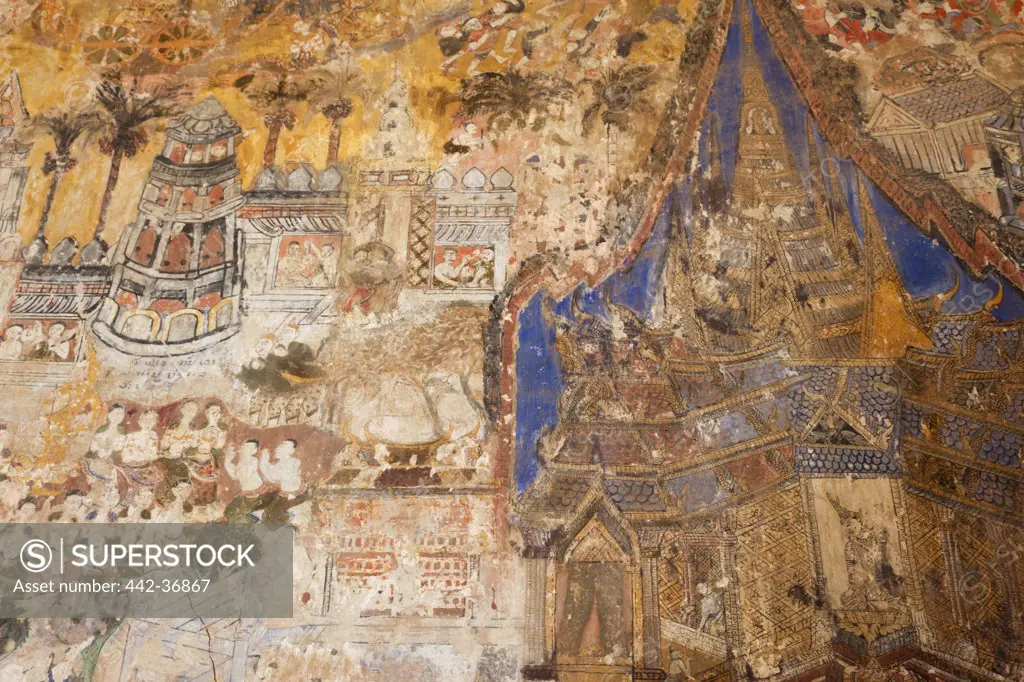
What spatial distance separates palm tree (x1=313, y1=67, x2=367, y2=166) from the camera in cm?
490

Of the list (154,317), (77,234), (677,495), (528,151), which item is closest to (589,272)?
(528,151)

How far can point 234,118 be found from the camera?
4.98 m

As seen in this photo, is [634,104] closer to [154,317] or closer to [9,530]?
[154,317]

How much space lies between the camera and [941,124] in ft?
14.8

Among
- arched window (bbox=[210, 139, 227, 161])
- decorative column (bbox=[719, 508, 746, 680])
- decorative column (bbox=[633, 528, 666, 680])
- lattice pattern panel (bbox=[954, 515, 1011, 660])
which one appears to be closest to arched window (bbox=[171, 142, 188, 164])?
arched window (bbox=[210, 139, 227, 161])

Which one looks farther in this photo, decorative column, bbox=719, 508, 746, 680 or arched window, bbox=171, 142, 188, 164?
arched window, bbox=171, 142, 188, 164

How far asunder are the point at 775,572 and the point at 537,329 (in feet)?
5.66

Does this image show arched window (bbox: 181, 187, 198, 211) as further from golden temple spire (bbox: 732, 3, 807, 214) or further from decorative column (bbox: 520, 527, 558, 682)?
golden temple spire (bbox: 732, 3, 807, 214)

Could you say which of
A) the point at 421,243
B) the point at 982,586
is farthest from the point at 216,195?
the point at 982,586

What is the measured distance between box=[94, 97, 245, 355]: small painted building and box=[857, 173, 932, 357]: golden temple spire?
3.45m

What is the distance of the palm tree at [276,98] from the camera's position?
492 cm

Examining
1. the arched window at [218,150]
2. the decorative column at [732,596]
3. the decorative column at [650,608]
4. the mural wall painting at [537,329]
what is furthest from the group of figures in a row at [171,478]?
the decorative column at [732,596]

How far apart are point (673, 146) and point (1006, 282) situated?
6.13 ft

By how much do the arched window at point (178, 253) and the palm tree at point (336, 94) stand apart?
0.99m
